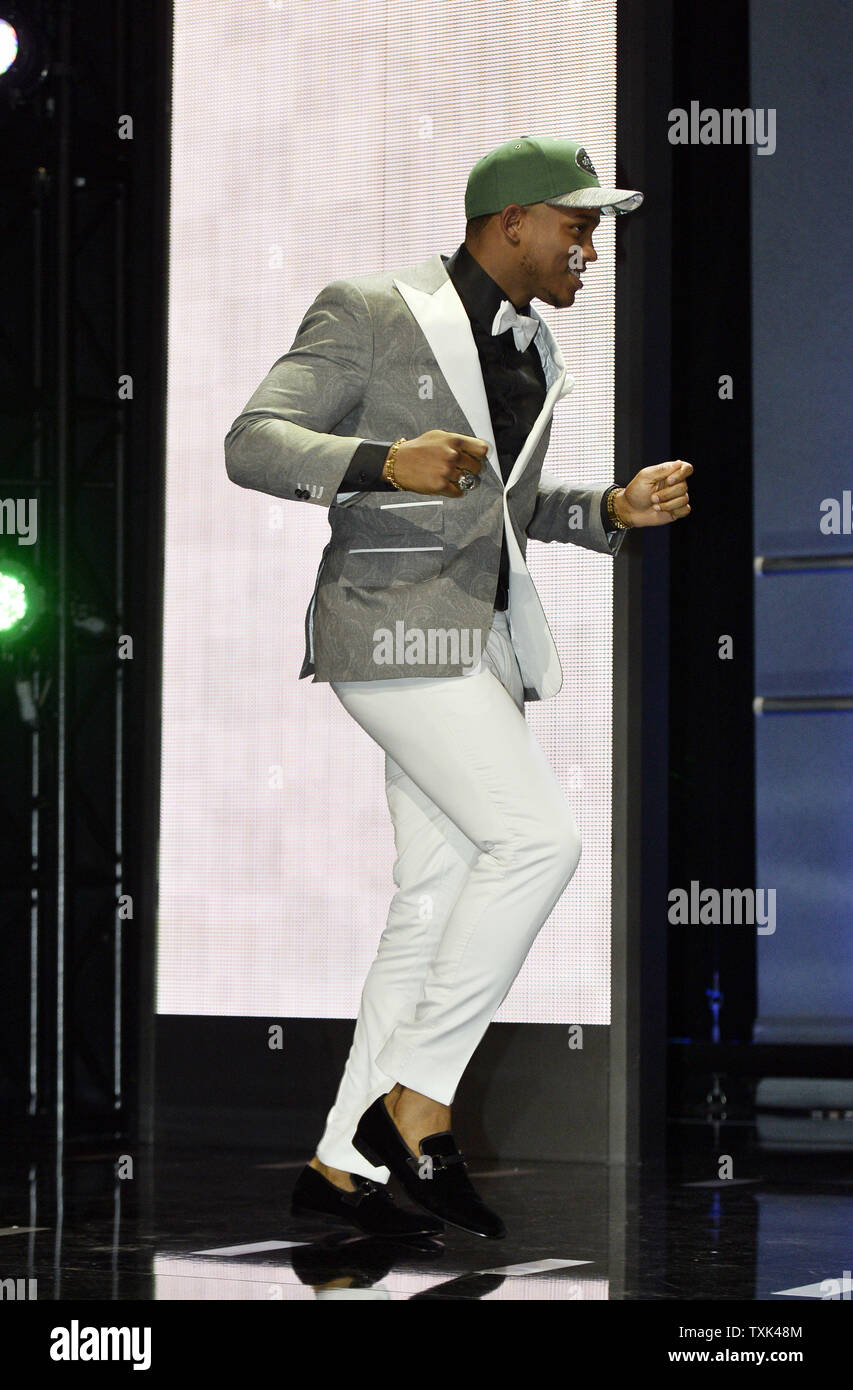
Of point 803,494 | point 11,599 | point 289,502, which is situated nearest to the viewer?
point 289,502

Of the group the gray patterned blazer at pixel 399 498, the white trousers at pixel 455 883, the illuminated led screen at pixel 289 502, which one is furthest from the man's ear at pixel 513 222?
the illuminated led screen at pixel 289 502

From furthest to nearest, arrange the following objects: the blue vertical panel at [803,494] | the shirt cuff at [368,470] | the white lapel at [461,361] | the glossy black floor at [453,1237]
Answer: the blue vertical panel at [803,494] → the white lapel at [461,361] → the shirt cuff at [368,470] → the glossy black floor at [453,1237]

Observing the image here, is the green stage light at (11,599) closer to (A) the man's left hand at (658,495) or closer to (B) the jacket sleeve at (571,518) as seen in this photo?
(B) the jacket sleeve at (571,518)

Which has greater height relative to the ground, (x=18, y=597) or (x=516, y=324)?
(x=516, y=324)

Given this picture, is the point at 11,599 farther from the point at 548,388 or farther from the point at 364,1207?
the point at 364,1207

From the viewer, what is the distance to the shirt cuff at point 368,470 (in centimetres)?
274

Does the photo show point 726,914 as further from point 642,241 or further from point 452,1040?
point 452,1040

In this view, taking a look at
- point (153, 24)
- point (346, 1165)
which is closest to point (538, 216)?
point (346, 1165)

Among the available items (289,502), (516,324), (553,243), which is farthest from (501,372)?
(289,502)

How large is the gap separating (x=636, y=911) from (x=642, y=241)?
1.57 m

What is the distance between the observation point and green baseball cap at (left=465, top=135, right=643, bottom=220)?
2984mm

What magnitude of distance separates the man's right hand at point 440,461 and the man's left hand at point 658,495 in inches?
18.4

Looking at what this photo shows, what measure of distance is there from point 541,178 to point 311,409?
0.53 metres

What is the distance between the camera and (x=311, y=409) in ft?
9.56
